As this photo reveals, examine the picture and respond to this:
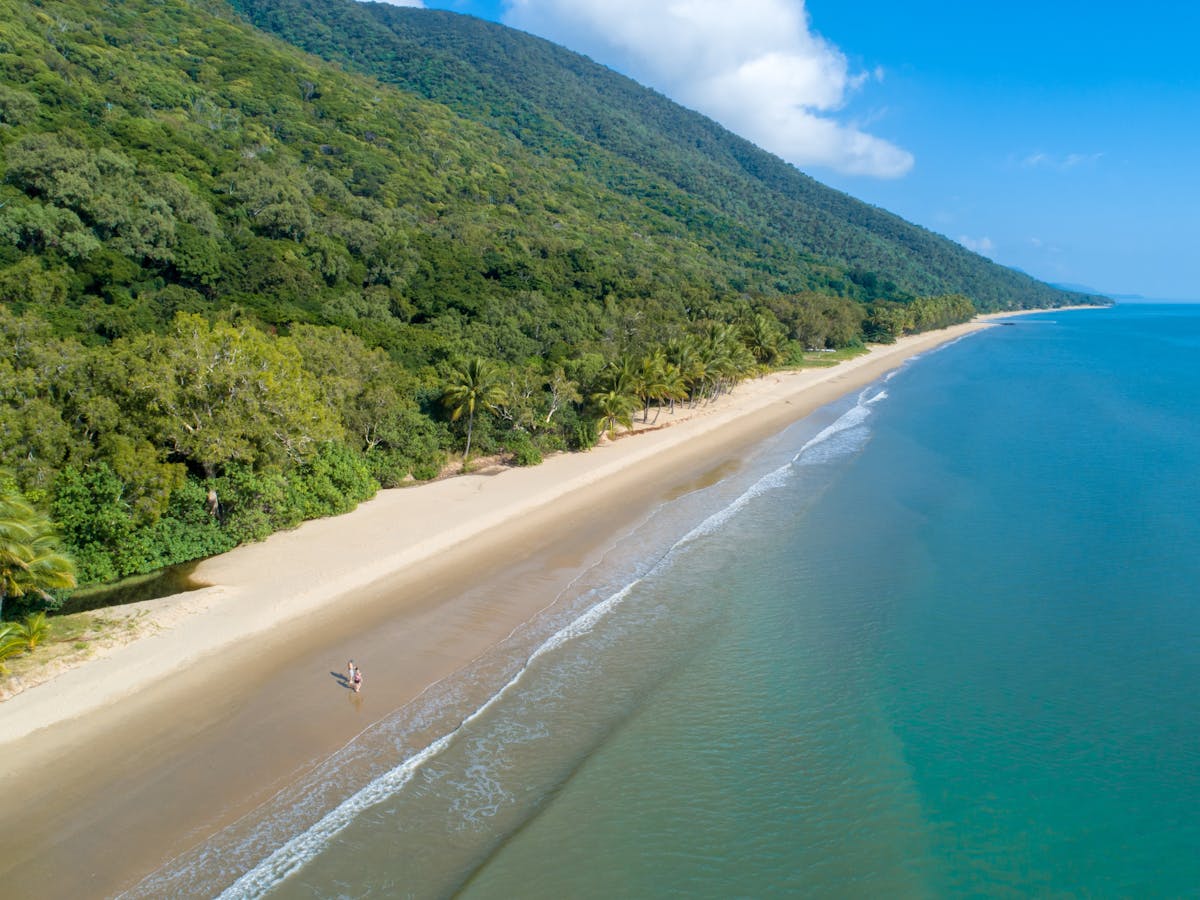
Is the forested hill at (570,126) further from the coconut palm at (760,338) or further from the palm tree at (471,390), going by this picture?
the palm tree at (471,390)

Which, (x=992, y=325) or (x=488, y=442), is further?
(x=992, y=325)

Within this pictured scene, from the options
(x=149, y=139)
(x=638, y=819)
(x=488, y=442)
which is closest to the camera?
(x=638, y=819)

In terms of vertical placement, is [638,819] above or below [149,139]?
below

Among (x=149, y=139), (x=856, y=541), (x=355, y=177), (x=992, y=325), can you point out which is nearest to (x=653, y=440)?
(x=856, y=541)

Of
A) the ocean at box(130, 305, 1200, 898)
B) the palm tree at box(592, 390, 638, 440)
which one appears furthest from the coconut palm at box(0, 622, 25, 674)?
the palm tree at box(592, 390, 638, 440)

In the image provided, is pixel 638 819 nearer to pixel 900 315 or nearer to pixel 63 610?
pixel 63 610

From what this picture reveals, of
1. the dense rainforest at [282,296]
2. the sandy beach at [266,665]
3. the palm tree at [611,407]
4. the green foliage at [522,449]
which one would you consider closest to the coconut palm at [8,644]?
the sandy beach at [266,665]

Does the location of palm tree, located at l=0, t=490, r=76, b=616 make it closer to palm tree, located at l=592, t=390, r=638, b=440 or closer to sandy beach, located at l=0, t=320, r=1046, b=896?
sandy beach, located at l=0, t=320, r=1046, b=896

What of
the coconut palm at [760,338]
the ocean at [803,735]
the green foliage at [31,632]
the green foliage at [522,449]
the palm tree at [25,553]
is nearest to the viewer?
the ocean at [803,735]
